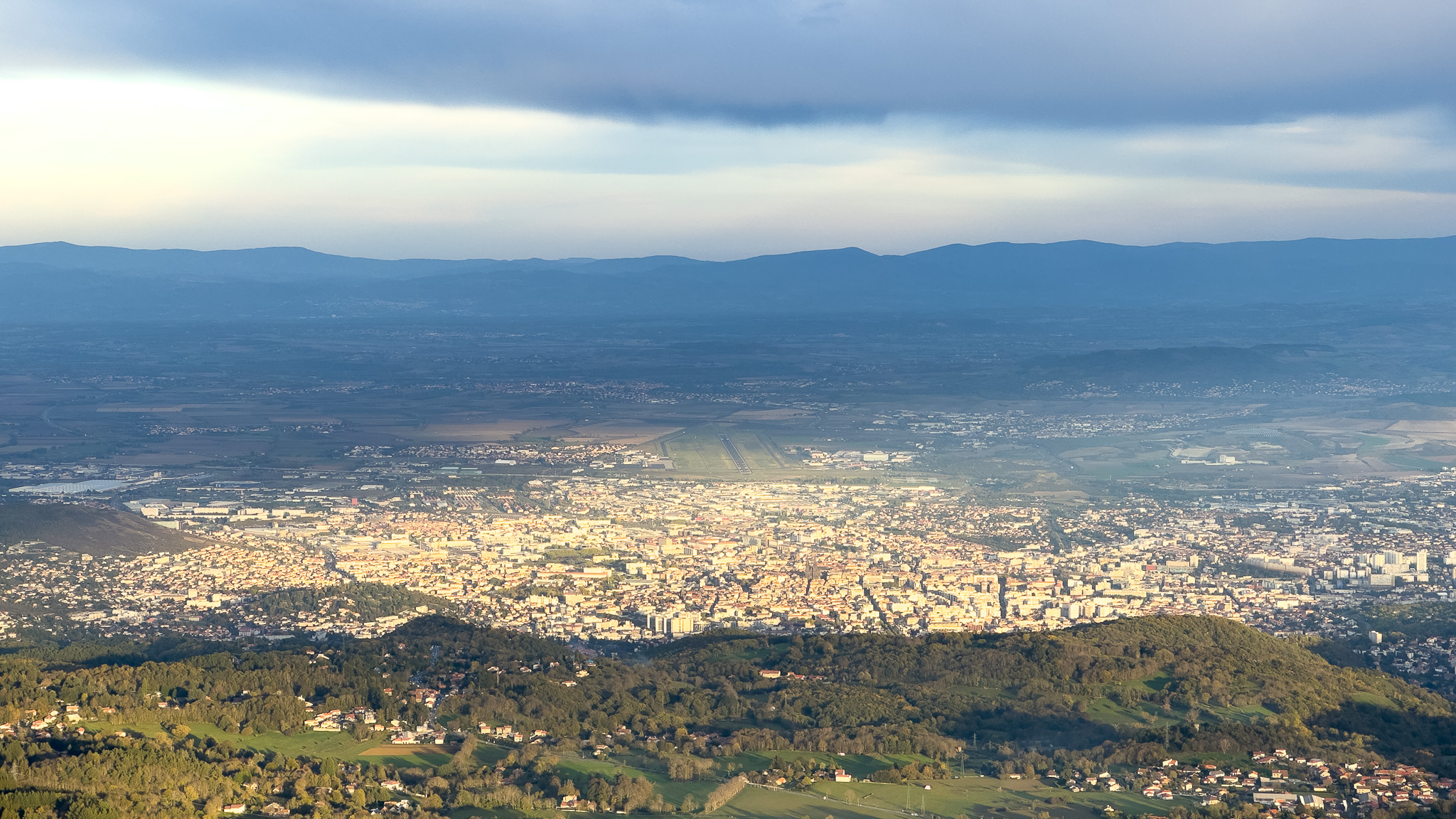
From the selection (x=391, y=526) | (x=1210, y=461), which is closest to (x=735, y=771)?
(x=391, y=526)

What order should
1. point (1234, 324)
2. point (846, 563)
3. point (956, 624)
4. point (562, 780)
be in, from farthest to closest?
point (1234, 324) → point (846, 563) → point (956, 624) → point (562, 780)

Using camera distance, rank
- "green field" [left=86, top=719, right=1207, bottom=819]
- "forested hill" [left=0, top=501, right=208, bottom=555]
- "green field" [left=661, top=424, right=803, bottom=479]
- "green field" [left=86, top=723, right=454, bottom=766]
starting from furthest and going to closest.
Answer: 1. "green field" [left=661, top=424, right=803, bottom=479]
2. "forested hill" [left=0, top=501, right=208, bottom=555]
3. "green field" [left=86, top=723, right=454, bottom=766]
4. "green field" [left=86, top=719, right=1207, bottom=819]

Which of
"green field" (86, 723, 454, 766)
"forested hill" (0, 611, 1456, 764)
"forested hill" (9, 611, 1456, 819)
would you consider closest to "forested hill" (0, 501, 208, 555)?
"forested hill" (9, 611, 1456, 819)

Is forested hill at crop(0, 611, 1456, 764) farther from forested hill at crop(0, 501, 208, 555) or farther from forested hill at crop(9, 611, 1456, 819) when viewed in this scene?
forested hill at crop(0, 501, 208, 555)

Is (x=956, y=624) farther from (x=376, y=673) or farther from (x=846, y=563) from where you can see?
(x=376, y=673)

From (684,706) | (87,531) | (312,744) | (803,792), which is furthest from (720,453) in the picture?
(803,792)

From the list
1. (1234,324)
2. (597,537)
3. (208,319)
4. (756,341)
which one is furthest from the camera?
(208,319)

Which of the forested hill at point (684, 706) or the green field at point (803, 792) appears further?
the forested hill at point (684, 706)

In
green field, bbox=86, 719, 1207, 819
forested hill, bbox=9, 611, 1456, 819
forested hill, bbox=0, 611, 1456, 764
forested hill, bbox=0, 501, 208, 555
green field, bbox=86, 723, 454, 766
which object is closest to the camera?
green field, bbox=86, 719, 1207, 819

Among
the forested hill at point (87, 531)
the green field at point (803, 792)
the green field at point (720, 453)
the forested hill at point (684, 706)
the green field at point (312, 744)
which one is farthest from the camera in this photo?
the green field at point (720, 453)

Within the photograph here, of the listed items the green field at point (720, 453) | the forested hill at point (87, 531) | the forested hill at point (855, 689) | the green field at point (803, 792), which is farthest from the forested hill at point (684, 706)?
the green field at point (720, 453)

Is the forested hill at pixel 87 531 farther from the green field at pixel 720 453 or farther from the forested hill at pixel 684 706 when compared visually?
the green field at pixel 720 453
